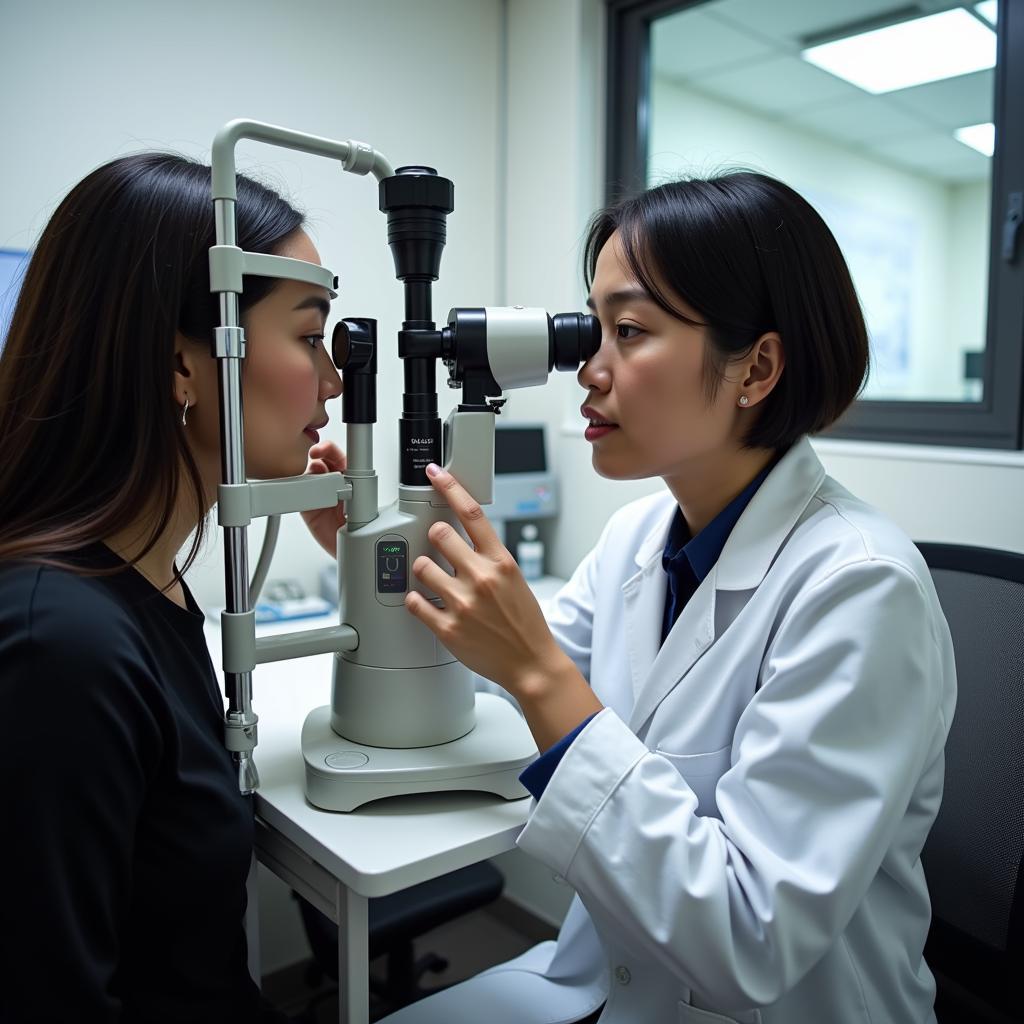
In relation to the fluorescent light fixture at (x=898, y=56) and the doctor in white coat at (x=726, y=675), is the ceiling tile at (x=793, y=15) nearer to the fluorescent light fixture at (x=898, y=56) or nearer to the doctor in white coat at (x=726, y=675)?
the fluorescent light fixture at (x=898, y=56)

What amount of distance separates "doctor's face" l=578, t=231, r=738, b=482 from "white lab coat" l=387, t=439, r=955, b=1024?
0.32ft

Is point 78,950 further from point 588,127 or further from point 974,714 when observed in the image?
point 588,127

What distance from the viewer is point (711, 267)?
0.91m

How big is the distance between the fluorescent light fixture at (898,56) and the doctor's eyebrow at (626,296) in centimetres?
226

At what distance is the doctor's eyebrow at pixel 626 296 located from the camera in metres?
0.94

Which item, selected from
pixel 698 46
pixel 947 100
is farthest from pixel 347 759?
pixel 947 100

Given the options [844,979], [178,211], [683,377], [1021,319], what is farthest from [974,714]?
[178,211]

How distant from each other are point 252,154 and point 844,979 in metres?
1.74

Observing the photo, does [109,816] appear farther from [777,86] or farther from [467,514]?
[777,86]

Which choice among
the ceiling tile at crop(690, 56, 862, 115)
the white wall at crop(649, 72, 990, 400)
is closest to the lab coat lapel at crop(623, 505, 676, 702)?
the white wall at crop(649, 72, 990, 400)

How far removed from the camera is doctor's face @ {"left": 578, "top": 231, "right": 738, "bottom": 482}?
0.93 metres

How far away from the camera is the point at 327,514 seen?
120cm

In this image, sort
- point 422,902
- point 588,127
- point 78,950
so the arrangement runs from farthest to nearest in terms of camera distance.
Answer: point 588,127 → point 422,902 → point 78,950

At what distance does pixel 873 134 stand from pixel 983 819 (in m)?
4.16
